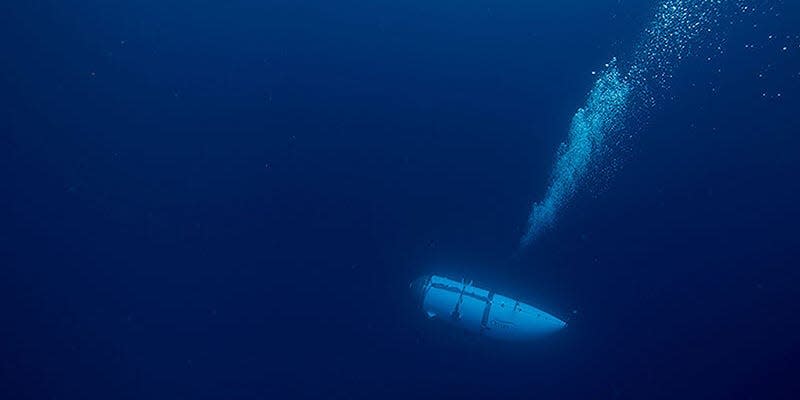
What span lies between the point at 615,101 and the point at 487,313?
6.34 m

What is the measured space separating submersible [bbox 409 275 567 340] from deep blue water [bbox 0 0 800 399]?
3.42 ft

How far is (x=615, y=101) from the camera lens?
40.6 feet

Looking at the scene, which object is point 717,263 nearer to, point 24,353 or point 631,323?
point 631,323

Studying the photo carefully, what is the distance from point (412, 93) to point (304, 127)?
2.87 m

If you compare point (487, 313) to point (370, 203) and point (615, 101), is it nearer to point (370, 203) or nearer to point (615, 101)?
point (370, 203)

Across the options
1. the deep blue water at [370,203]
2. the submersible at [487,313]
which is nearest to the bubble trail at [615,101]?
the deep blue water at [370,203]

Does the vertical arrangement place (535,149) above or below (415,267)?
above

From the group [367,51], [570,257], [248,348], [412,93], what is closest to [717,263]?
[570,257]

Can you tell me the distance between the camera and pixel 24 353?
1270 centimetres

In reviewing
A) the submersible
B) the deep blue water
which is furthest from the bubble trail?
the submersible

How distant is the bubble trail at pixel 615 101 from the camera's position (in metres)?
12.0

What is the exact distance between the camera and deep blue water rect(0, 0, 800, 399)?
1193 centimetres

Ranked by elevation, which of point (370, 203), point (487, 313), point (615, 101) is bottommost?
point (487, 313)

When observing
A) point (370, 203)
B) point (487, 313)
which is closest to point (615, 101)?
point (487, 313)
